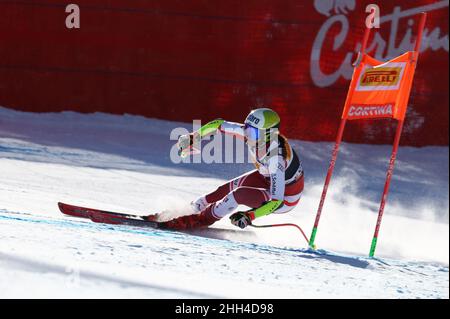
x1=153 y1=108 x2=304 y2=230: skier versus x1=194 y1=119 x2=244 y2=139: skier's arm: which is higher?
x1=194 y1=119 x2=244 y2=139: skier's arm

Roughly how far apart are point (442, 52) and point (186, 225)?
8.21m

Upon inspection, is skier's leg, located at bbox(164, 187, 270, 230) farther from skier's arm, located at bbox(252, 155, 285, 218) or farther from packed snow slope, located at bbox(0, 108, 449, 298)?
skier's arm, located at bbox(252, 155, 285, 218)

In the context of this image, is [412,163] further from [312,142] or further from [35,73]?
[35,73]

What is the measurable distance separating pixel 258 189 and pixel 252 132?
1.57ft

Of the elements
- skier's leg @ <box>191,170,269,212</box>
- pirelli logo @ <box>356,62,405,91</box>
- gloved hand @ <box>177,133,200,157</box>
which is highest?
pirelli logo @ <box>356,62,405,91</box>

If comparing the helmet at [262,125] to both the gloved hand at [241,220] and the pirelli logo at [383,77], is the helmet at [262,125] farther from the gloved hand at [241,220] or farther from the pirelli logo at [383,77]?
the pirelli logo at [383,77]

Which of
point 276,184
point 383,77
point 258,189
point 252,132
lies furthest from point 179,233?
point 383,77

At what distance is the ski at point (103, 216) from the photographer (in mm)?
7672

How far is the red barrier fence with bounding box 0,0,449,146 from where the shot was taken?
1362 centimetres

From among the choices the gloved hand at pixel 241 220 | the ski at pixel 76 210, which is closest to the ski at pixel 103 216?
the ski at pixel 76 210

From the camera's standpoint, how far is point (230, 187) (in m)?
8.19

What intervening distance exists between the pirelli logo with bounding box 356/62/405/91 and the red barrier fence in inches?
233

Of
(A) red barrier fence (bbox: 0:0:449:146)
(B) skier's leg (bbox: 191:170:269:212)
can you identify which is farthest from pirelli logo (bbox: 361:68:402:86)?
(A) red barrier fence (bbox: 0:0:449:146)

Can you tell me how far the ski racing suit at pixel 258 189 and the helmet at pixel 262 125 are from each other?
0.09 meters
